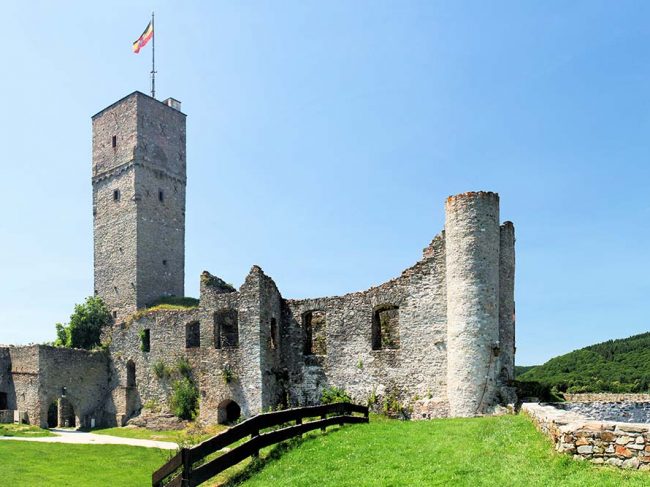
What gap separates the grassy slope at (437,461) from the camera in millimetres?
9672

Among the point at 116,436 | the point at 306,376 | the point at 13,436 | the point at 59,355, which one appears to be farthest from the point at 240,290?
the point at 59,355

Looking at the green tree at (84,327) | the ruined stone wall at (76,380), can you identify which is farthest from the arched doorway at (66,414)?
the green tree at (84,327)

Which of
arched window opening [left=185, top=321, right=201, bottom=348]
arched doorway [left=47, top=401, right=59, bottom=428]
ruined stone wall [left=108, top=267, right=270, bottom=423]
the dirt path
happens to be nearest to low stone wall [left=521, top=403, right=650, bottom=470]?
the dirt path

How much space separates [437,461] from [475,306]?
12105 millimetres

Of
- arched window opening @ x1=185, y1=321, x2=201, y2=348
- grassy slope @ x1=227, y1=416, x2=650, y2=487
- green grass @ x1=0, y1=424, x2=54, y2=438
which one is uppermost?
arched window opening @ x1=185, y1=321, x2=201, y2=348

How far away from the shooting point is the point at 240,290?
95.2ft

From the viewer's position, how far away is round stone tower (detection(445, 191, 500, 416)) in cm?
2267

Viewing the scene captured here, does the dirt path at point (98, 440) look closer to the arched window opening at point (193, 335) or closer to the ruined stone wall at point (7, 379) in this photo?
the arched window opening at point (193, 335)

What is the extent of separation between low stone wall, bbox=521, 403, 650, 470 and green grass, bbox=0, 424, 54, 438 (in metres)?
25.1

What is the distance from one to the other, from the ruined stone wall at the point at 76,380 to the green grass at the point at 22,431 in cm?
235

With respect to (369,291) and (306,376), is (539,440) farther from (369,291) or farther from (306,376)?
(306,376)

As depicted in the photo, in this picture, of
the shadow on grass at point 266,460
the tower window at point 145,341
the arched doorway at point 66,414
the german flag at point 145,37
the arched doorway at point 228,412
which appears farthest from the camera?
the german flag at point 145,37

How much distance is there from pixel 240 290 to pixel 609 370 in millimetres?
37635

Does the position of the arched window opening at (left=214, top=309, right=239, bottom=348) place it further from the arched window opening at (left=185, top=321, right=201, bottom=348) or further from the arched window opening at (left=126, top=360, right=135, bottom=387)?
the arched window opening at (left=126, top=360, right=135, bottom=387)
